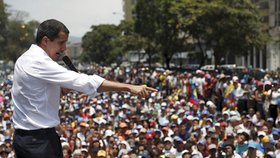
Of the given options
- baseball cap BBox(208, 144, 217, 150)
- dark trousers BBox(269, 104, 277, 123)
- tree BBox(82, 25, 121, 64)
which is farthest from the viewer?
tree BBox(82, 25, 121, 64)

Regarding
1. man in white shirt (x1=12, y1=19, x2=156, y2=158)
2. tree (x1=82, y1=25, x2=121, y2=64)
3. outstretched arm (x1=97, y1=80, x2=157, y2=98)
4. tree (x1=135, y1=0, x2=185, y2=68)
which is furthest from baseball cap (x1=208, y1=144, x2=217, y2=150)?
tree (x1=82, y1=25, x2=121, y2=64)

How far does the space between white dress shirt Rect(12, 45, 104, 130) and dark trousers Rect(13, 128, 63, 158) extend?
0.14ft

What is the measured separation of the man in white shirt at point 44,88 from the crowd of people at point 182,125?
1.38 meters

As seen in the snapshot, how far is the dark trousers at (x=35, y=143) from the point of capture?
3160 millimetres

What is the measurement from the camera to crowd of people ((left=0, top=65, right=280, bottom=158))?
9492 millimetres

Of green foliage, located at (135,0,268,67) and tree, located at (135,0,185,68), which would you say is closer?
green foliage, located at (135,0,268,67)

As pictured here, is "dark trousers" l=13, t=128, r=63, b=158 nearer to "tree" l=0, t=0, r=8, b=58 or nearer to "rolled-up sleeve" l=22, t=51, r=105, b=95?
"rolled-up sleeve" l=22, t=51, r=105, b=95

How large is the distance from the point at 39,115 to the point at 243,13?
30.2m

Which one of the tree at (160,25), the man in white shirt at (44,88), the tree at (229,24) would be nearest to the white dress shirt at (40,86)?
the man in white shirt at (44,88)

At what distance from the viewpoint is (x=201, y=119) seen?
1344 cm

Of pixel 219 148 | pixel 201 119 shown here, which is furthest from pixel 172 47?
pixel 219 148

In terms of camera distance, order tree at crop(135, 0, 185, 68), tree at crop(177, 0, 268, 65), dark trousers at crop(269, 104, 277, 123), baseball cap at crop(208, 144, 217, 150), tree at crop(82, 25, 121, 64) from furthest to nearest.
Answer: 1. tree at crop(82, 25, 121, 64)
2. tree at crop(135, 0, 185, 68)
3. tree at crop(177, 0, 268, 65)
4. dark trousers at crop(269, 104, 277, 123)
5. baseball cap at crop(208, 144, 217, 150)

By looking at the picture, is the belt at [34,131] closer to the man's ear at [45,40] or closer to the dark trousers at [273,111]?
→ the man's ear at [45,40]

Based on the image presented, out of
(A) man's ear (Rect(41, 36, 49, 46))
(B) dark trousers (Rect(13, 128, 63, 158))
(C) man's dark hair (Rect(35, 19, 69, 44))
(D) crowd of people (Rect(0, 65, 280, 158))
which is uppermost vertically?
(C) man's dark hair (Rect(35, 19, 69, 44))
